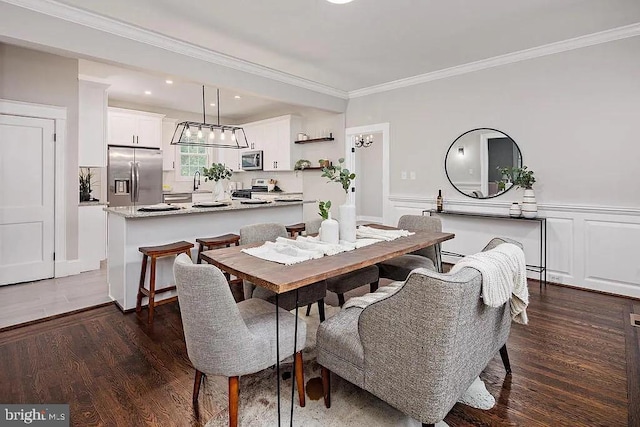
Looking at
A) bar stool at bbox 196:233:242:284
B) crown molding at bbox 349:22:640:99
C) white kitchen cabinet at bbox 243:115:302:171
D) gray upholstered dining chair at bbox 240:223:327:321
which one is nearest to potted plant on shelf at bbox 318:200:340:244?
gray upholstered dining chair at bbox 240:223:327:321

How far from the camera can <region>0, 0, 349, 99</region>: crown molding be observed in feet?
9.14

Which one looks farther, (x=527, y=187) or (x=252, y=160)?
(x=252, y=160)

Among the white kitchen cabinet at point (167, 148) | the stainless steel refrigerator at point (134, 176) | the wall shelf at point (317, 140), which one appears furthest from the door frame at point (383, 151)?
the white kitchen cabinet at point (167, 148)

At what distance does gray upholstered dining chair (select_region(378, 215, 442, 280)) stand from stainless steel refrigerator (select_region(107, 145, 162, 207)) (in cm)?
483

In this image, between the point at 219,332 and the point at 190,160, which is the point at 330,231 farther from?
the point at 190,160

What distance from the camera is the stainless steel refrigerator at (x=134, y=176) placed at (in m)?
5.82

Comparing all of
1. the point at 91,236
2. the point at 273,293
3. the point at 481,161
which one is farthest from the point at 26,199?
the point at 481,161

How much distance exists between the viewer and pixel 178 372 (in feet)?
7.20

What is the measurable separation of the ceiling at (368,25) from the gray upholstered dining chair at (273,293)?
6.19 feet

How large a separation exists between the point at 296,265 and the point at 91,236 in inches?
162

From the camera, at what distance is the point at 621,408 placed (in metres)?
1.84

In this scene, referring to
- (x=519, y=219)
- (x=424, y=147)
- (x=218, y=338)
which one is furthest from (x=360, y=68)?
(x=218, y=338)

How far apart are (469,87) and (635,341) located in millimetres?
3266

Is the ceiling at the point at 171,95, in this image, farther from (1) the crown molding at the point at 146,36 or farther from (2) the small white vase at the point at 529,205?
(2) the small white vase at the point at 529,205
